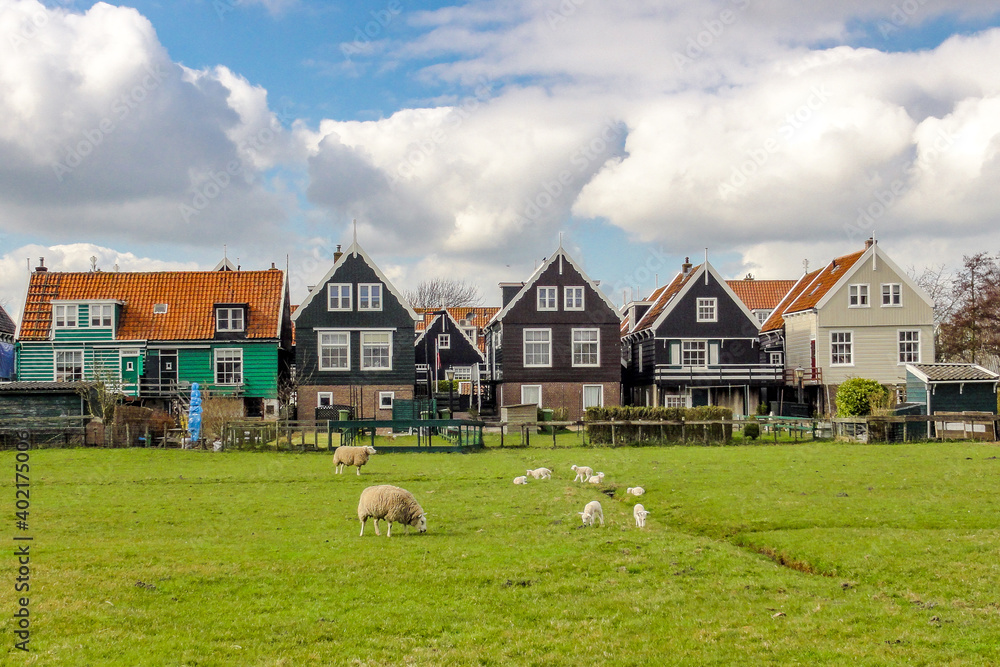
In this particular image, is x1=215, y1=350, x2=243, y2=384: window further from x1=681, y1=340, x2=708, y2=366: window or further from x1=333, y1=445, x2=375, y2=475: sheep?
x1=681, y1=340, x2=708, y2=366: window

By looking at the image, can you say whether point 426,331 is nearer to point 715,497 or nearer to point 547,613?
point 715,497

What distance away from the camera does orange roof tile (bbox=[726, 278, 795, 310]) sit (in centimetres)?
7200

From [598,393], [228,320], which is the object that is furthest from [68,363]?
[598,393]

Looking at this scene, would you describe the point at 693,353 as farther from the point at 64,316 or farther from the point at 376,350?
the point at 64,316

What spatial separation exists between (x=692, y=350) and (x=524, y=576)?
46.3 metres

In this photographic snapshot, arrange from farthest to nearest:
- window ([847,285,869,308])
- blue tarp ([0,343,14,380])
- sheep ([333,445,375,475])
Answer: blue tarp ([0,343,14,380]) < window ([847,285,869,308]) < sheep ([333,445,375,475])

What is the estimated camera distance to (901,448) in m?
35.8

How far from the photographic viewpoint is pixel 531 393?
56.9m

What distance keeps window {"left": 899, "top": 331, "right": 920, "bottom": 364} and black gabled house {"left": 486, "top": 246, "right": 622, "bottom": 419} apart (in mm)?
18362

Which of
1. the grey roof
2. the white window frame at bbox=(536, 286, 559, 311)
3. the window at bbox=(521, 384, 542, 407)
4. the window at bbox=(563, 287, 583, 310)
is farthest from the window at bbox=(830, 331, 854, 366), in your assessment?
the window at bbox=(521, 384, 542, 407)

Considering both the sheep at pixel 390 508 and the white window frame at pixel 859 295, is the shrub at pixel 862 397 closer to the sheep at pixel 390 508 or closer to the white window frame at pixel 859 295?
the white window frame at pixel 859 295

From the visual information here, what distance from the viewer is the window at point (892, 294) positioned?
5719 cm

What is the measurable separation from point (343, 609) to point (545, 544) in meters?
5.09

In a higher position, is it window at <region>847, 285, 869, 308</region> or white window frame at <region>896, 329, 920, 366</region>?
window at <region>847, 285, 869, 308</region>
